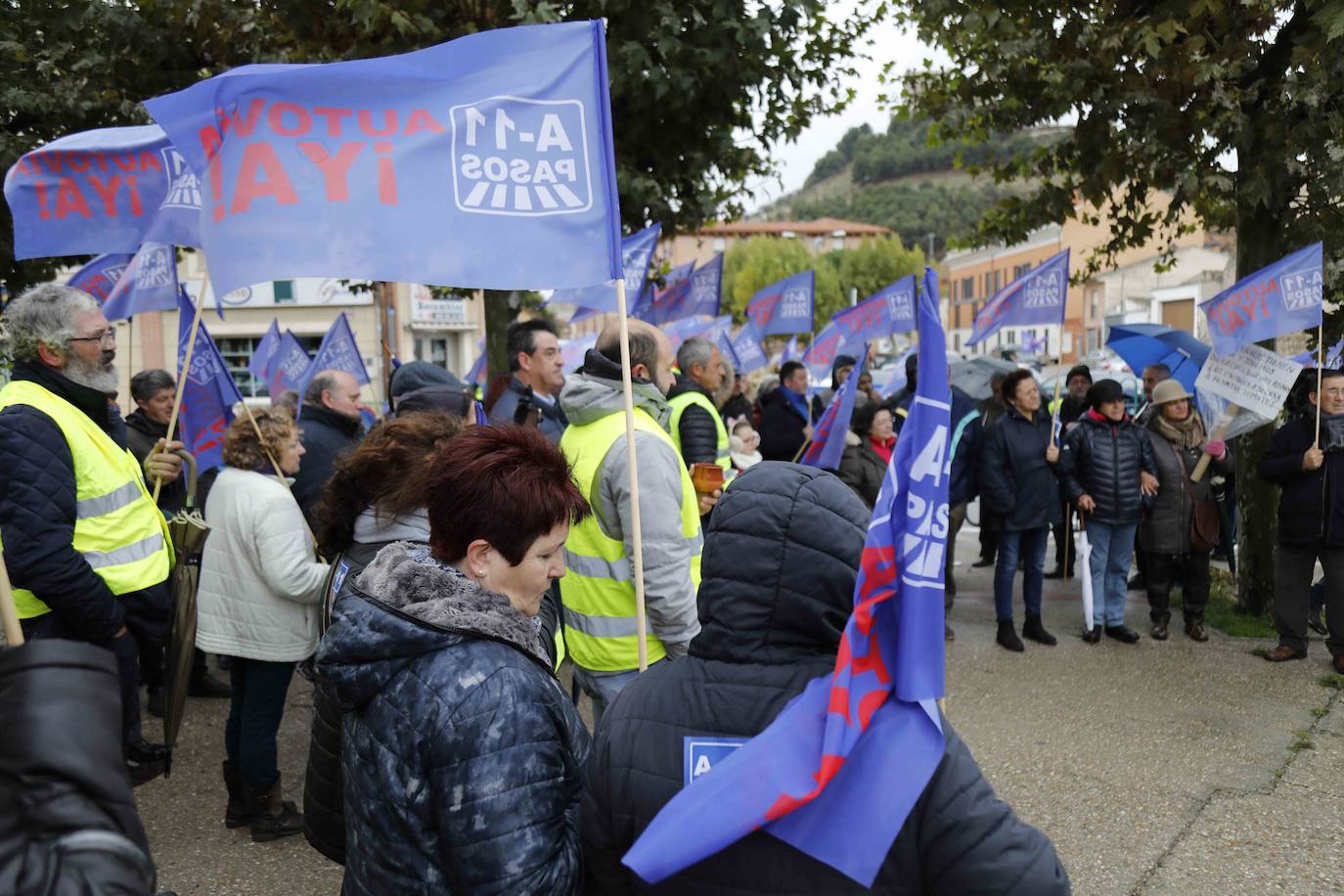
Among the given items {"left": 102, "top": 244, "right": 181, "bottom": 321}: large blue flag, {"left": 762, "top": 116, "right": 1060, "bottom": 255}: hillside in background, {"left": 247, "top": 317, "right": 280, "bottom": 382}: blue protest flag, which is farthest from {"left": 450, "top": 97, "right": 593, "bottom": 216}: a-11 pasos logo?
{"left": 762, "top": 116, "right": 1060, "bottom": 255}: hillside in background

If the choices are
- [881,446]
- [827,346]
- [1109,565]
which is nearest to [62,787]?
[881,446]

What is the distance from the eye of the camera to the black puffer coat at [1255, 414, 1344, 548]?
668 centimetres

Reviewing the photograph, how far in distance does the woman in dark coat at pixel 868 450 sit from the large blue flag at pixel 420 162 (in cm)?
425

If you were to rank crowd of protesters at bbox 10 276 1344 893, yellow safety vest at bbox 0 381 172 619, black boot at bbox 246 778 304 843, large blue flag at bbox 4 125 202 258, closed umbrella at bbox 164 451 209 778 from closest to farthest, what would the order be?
crowd of protesters at bbox 10 276 1344 893, yellow safety vest at bbox 0 381 172 619, closed umbrella at bbox 164 451 209 778, black boot at bbox 246 778 304 843, large blue flag at bbox 4 125 202 258

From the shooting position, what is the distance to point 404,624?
1.90 m

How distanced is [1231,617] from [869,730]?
7.48 metres

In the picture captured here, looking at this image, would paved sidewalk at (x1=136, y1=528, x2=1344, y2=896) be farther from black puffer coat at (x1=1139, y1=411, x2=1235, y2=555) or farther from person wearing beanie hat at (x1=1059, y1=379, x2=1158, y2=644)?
black puffer coat at (x1=1139, y1=411, x2=1235, y2=555)

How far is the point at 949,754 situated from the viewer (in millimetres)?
1646

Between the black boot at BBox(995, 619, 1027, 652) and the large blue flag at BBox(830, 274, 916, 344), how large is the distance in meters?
4.60

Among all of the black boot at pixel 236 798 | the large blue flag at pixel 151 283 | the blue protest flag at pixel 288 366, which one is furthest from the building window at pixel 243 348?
the black boot at pixel 236 798

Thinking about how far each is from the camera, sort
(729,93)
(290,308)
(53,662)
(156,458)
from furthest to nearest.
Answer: (290,308)
(729,93)
(156,458)
(53,662)

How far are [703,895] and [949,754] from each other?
442mm

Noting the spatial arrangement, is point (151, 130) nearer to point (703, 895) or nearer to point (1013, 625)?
point (703, 895)

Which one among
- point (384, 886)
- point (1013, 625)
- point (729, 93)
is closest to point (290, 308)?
point (729, 93)
